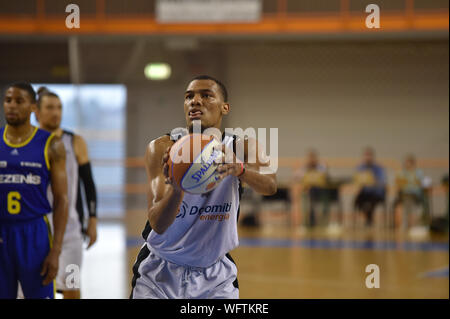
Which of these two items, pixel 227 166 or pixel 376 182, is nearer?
pixel 227 166

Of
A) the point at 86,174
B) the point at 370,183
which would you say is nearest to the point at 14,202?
the point at 86,174

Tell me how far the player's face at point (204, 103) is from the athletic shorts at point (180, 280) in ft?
2.27

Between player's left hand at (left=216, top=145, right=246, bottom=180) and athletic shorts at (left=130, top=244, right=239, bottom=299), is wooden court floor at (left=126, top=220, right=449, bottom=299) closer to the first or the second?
athletic shorts at (left=130, top=244, right=239, bottom=299)

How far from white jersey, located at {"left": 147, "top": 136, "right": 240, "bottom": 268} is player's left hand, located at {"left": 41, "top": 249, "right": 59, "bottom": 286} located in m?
0.89

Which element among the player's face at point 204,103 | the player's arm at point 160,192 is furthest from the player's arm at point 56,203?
the player's face at point 204,103

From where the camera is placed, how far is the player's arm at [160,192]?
85.7 inches

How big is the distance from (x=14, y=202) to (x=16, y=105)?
559mm

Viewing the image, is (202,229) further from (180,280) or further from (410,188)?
(410,188)

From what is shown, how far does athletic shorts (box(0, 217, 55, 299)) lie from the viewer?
311 centimetres

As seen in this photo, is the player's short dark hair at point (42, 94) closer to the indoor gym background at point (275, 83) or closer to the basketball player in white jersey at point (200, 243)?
the basketball player in white jersey at point (200, 243)

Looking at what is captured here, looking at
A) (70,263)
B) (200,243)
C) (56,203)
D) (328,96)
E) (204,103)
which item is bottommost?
(70,263)

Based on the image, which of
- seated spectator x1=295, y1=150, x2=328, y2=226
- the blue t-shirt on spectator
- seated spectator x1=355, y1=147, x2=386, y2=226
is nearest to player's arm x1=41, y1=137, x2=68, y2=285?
seated spectator x1=295, y1=150, x2=328, y2=226

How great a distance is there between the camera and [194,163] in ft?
6.90

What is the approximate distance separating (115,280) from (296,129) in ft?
28.2
